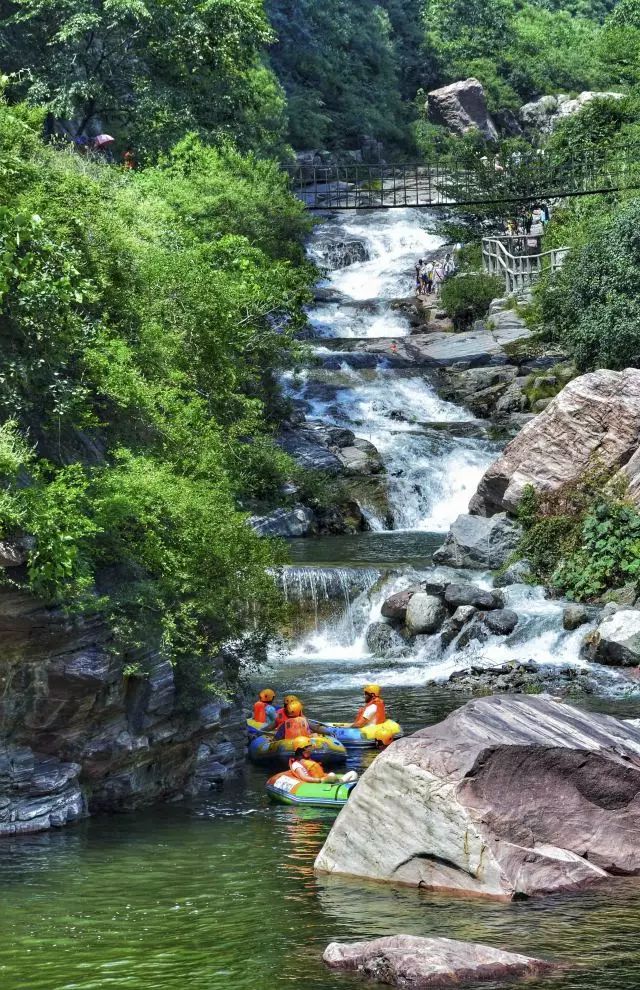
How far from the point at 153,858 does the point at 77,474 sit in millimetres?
4206

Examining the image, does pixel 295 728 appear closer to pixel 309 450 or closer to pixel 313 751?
pixel 313 751

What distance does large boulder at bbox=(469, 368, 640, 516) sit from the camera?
27719 millimetres

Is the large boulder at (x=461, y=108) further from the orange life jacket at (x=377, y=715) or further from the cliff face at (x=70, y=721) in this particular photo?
the cliff face at (x=70, y=721)

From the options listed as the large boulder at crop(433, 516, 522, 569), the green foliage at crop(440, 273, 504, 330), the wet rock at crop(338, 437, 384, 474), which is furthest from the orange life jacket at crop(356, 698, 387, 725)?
the green foliage at crop(440, 273, 504, 330)

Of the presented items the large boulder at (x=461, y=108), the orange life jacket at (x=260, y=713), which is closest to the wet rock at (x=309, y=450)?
the orange life jacket at (x=260, y=713)

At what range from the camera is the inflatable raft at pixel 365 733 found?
18266mm

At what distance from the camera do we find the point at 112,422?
17828 mm

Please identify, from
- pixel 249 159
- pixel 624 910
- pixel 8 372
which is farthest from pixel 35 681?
pixel 249 159

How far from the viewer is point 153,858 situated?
44.1ft

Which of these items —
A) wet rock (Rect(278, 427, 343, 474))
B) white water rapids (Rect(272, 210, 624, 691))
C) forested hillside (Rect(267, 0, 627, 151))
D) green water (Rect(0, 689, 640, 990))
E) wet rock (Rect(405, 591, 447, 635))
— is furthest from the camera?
forested hillside (Rect(267, 0, 627, 151))

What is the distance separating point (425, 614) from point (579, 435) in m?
5.71

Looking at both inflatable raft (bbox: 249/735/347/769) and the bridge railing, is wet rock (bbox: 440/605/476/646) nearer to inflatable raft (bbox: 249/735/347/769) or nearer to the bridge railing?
inflatable raft (bbox: 249/735/347/769)

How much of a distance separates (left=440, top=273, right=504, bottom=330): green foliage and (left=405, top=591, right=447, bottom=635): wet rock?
22.0 meters

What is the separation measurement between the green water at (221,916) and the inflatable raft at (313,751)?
2.84 meters
